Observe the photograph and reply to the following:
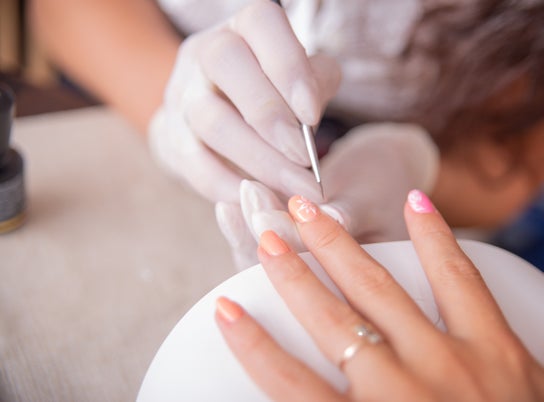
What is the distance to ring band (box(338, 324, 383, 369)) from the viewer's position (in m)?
0.30

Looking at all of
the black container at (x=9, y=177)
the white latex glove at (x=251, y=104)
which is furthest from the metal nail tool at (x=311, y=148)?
the black container at (x=9, y=177)

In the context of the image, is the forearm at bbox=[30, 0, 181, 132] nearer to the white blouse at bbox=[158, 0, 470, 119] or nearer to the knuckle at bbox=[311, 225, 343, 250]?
the white blouse at bbox=[158, 0, 470, 119]

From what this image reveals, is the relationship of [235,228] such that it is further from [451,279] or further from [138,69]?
[138,69]

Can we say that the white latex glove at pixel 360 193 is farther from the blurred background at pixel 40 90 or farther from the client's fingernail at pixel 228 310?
the blurred background at pixel 40 90

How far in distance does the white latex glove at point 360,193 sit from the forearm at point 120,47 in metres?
0.26

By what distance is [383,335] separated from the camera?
318mm

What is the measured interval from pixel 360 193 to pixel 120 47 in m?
0.42

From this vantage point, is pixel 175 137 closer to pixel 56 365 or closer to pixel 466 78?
pixel 56 365

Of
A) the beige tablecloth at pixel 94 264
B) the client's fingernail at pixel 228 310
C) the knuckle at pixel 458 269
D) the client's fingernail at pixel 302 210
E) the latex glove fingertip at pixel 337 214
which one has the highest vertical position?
the client's fingernail at pixel 302 210

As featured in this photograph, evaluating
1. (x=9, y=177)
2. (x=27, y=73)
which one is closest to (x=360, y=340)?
(x=9, y=177)

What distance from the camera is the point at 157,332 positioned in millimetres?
429

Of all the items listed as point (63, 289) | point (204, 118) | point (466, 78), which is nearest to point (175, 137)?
point (204, 118)

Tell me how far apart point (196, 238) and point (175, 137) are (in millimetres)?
109

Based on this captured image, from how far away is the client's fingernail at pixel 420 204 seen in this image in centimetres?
39
